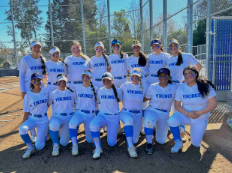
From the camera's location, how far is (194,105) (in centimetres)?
344

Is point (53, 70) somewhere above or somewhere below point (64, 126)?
above

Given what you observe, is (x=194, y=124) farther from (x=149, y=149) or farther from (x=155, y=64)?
(x=155, y=64)

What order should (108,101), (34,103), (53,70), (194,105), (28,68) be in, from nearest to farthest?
(194,105), (34,103), (108,101), (28,68), (53,70)

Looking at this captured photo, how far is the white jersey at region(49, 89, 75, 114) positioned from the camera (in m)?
3.78

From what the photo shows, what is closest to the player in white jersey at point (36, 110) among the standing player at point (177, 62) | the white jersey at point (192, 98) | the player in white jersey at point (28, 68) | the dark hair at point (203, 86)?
the player in white jersey at point (28, 68)

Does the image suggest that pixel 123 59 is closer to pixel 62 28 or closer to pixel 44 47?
pixel 62 28

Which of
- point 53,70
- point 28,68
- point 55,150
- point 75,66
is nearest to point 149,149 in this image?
point 55,150

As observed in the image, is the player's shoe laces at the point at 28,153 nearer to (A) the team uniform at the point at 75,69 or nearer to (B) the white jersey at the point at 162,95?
(A) the team uniform at the point at 75,69

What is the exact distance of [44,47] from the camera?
60.3 feet

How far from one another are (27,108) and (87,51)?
13.4 m

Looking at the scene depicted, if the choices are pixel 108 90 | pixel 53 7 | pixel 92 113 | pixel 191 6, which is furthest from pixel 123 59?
pixel 53 7

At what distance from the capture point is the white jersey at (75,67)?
433 cm

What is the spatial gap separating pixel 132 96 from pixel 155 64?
1.04m

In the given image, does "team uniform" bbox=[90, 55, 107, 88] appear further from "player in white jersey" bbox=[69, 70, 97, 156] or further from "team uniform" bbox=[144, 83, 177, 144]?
"team uniform" bbox=[144, 83, 177, 144]
